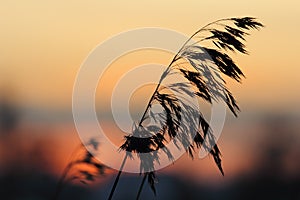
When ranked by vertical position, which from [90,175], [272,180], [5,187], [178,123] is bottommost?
[272,180]

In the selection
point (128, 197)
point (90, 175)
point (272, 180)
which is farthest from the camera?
point (272, 180)

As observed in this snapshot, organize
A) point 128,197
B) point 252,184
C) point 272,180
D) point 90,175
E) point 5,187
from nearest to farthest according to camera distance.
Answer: point 90,175
point 128,197
point 5,187
point 252,184
point 272,180

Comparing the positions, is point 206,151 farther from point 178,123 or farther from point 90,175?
point 90,175

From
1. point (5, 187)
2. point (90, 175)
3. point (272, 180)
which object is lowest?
point (272, 180)

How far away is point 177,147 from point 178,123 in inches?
6.0

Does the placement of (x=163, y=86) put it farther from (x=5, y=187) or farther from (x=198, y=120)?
(x=5, y=187)

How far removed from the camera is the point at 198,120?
6.93 metres

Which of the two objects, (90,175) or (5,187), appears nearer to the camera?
(90,175)

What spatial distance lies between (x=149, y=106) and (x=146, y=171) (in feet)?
1.35

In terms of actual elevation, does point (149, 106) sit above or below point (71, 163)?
above

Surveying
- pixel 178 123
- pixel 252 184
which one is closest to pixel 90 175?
pixel 178 123

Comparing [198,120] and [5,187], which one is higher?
[198,120]

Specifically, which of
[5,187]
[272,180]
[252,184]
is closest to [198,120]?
[5,187]

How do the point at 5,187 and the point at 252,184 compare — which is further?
the point at 252,184
